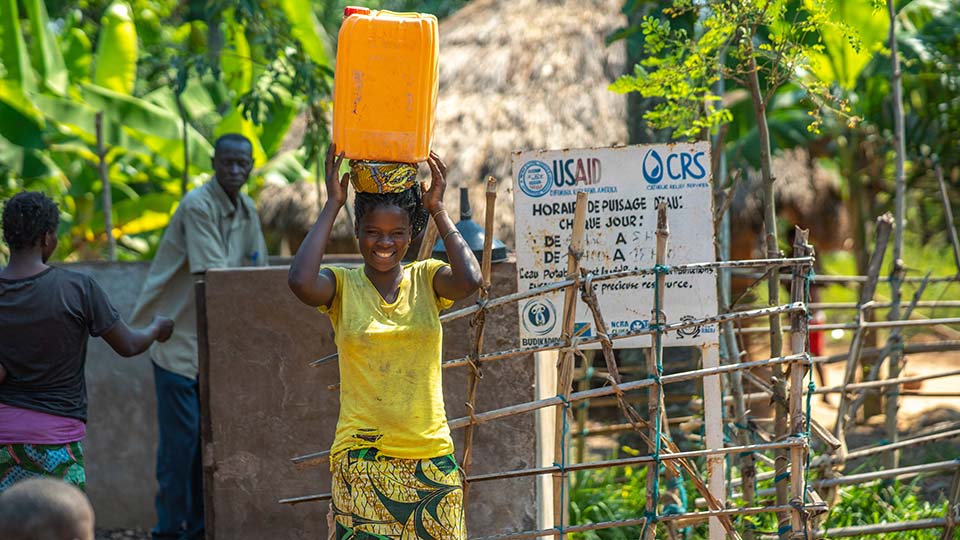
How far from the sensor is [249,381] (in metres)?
4.26

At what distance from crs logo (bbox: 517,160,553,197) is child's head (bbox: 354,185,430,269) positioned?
109 cm

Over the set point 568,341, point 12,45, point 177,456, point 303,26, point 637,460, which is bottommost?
point 177,456

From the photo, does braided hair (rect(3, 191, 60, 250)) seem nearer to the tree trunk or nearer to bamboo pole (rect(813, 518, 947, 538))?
the tree trunk

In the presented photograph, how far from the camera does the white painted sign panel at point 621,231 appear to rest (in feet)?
13.0

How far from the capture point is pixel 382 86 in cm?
306

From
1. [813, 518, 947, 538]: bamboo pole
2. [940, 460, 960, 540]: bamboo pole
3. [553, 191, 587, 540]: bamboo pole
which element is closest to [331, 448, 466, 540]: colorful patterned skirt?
[553, 191, 587, 540]: bamboo pole

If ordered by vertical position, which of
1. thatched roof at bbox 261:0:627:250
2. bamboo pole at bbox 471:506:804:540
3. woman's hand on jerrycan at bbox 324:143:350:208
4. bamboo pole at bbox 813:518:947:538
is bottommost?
bamboo pole at bbox 813:518:947:538

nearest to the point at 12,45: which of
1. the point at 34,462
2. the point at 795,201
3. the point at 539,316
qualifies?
the point at 34,462

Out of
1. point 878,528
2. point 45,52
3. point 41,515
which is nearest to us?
point 41,515

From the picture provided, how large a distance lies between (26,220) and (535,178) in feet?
5.95

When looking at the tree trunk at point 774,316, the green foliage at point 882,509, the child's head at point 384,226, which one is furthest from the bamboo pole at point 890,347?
the child's head at point 384,226

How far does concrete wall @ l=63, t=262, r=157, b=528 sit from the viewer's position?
548cm

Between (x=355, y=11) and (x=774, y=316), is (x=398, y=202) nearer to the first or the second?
(x=355, y=11)

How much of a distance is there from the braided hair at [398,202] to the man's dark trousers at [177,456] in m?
2.15
